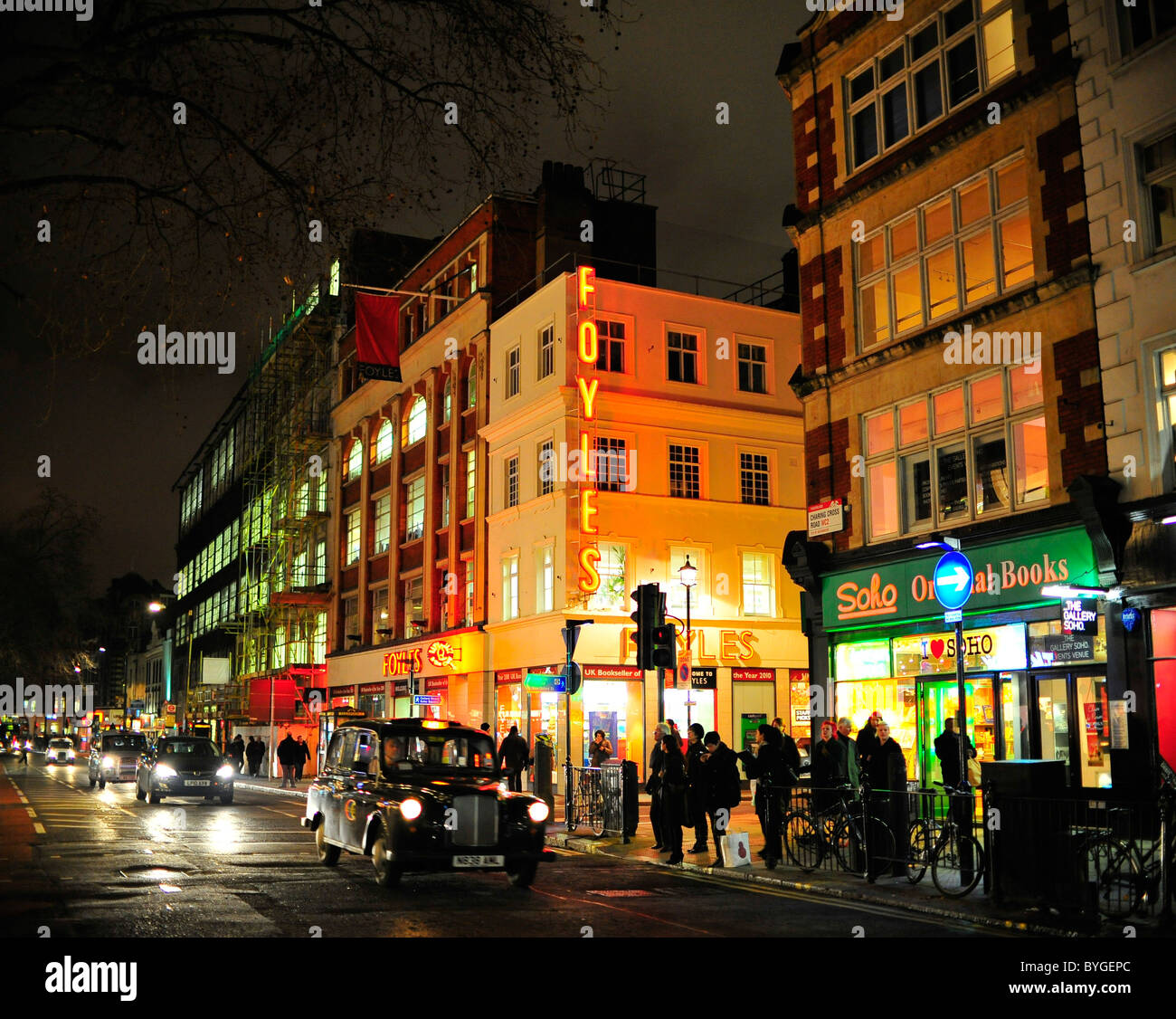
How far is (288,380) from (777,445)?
109 ft

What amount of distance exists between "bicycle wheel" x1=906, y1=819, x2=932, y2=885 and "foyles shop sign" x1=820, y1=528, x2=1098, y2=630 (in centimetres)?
529

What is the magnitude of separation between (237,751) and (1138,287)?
4057 cm

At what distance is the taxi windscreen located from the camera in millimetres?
14828

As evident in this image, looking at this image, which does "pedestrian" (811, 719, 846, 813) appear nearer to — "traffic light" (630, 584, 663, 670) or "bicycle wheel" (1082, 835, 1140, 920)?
"traffic light" (630, 584, 663, 670)

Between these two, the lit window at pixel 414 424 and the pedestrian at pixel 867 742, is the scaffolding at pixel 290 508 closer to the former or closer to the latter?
the lit window at pixel 414 424

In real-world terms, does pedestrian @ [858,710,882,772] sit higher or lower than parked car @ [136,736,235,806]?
higher

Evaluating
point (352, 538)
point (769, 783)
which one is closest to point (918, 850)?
point (769, 783)

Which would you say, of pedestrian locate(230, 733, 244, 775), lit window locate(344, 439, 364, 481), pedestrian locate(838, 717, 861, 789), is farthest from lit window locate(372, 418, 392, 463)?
pedestrian locate(838, 717, 861, 789)

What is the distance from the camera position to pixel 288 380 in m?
62.2

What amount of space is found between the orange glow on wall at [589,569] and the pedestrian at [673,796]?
14.4m

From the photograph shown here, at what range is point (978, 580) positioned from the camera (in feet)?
63.1

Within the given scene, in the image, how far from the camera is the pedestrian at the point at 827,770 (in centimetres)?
1559

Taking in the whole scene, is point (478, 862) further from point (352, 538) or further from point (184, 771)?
point (352, 538)
